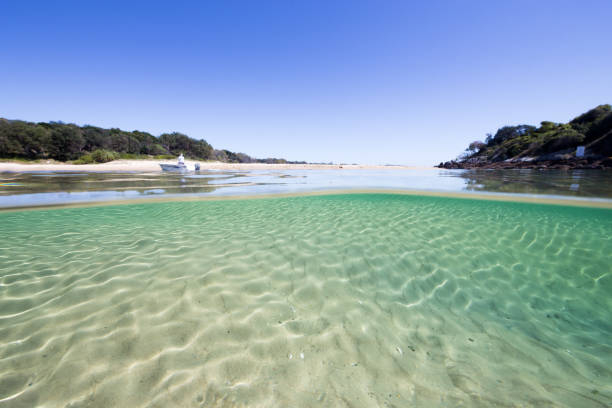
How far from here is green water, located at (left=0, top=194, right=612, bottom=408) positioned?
6.49 ft

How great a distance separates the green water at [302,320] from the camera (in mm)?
1979

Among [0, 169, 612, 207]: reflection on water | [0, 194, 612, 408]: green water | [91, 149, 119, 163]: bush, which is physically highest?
[91, 149, 119, 163]: bush

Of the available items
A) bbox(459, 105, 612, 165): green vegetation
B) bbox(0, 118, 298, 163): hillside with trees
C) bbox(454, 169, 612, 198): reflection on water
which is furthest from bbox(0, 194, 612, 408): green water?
bbox(0, 118, 298, 163): hillside with trees

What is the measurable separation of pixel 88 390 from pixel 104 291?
190 centimetres

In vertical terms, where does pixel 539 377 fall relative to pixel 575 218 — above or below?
below

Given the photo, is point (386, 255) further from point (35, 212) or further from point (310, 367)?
point (35, 212)

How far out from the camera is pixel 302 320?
2.86 m

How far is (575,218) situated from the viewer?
8.16m

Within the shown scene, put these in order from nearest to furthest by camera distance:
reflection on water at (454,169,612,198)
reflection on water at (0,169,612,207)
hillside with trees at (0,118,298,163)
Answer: reflection on water at (0,169,612,207), reflection on water at (454,169,612,198), hillside with trees at (0,118,298,163)

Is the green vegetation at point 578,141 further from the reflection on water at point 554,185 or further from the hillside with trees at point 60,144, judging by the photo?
the hillside with trees at point 60,144

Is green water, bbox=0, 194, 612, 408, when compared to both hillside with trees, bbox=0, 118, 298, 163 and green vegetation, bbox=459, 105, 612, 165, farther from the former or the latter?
hillside with trees, bbox=0, 118, 298, 163

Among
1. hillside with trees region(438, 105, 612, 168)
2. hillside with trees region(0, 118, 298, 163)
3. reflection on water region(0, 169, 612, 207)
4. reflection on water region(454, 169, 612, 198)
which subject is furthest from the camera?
hillside with trees region(0, 118, 298, 163)

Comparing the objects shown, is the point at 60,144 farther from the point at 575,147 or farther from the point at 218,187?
the point at 575,147

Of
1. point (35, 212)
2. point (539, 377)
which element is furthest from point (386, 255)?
point (35, 212)
